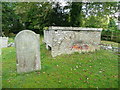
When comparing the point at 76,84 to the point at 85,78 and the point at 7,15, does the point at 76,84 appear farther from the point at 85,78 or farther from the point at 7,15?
the point at 7,15

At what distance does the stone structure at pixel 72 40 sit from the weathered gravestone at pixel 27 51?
5.86 feet

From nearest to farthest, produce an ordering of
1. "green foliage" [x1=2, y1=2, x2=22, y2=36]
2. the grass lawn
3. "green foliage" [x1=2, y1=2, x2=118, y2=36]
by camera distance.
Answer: the grass lawn
"green foliage" [x1=2, y1=2, x2=118, y2=36]
"green foliage" [x1=2, y1=2, x2=22, y2=36]

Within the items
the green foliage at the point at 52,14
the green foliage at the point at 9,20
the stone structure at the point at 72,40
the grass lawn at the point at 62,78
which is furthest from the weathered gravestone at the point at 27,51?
the green foliage at the point at 9,20

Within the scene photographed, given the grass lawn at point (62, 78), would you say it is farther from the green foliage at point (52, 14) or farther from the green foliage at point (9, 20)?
the green foliage at point (9, 20)

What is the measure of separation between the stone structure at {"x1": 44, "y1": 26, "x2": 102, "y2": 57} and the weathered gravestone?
5.86 ft

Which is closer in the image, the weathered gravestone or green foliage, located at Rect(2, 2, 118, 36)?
the weathered gravestone

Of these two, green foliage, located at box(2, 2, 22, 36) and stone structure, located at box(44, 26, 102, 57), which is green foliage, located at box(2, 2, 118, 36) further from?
stone structure, located at box(44, 26, 102, 57)

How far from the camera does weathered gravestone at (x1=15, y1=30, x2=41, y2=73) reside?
3395mm

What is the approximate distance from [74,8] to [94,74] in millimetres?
10478

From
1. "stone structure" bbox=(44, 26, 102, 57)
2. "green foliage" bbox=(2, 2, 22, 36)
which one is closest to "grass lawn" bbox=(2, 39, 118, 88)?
"stone structure" bbox=(44, 26, 102, 57)

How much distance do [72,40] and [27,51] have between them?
9.88ft

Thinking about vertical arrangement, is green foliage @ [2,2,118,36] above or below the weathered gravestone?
above

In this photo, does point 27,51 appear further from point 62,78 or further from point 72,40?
point 72,40

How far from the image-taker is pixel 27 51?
348 cm
